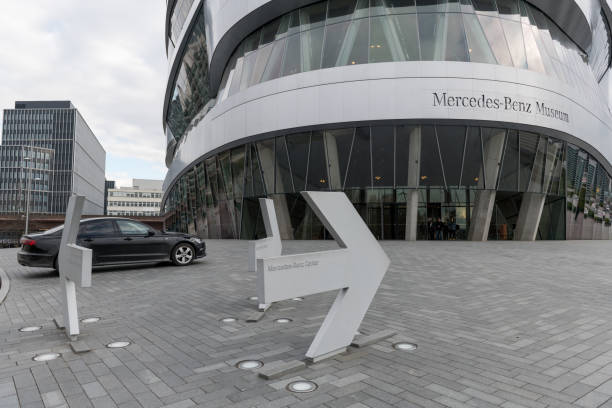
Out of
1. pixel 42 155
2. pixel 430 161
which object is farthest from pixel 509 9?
pixel 42 155

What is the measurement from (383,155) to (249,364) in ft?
60.4

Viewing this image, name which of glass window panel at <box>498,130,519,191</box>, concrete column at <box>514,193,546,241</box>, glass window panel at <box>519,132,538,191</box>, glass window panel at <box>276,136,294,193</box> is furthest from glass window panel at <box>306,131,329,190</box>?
concrete column at <box>514,193,546,241</box>

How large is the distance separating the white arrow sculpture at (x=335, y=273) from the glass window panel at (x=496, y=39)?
20885 millimetres

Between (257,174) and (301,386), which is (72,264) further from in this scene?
(257,174)

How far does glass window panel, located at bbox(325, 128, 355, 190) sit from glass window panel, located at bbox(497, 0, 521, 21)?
36.6 feet

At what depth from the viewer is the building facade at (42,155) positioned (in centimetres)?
10494

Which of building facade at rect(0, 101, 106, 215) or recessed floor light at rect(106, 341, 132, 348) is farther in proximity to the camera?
building facade at rect(0, 101, 106, 215)

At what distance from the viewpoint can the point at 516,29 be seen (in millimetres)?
21828

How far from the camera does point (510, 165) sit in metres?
21.4

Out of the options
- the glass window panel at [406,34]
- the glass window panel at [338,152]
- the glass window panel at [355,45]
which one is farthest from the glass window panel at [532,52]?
the glass window panel at [338,152]

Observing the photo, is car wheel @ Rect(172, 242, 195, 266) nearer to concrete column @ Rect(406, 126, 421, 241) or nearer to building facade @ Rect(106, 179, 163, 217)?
concrete column @ Rect(406, 126, 421, 241)

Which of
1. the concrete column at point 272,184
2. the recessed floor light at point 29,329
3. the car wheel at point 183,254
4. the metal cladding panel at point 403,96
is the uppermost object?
the metal cladding panel at point 403,96

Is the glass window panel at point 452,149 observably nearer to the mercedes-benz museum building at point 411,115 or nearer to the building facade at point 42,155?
the mercedes-benz museum building at point 411,115

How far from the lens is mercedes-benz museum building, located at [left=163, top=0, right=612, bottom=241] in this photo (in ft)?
66.3
